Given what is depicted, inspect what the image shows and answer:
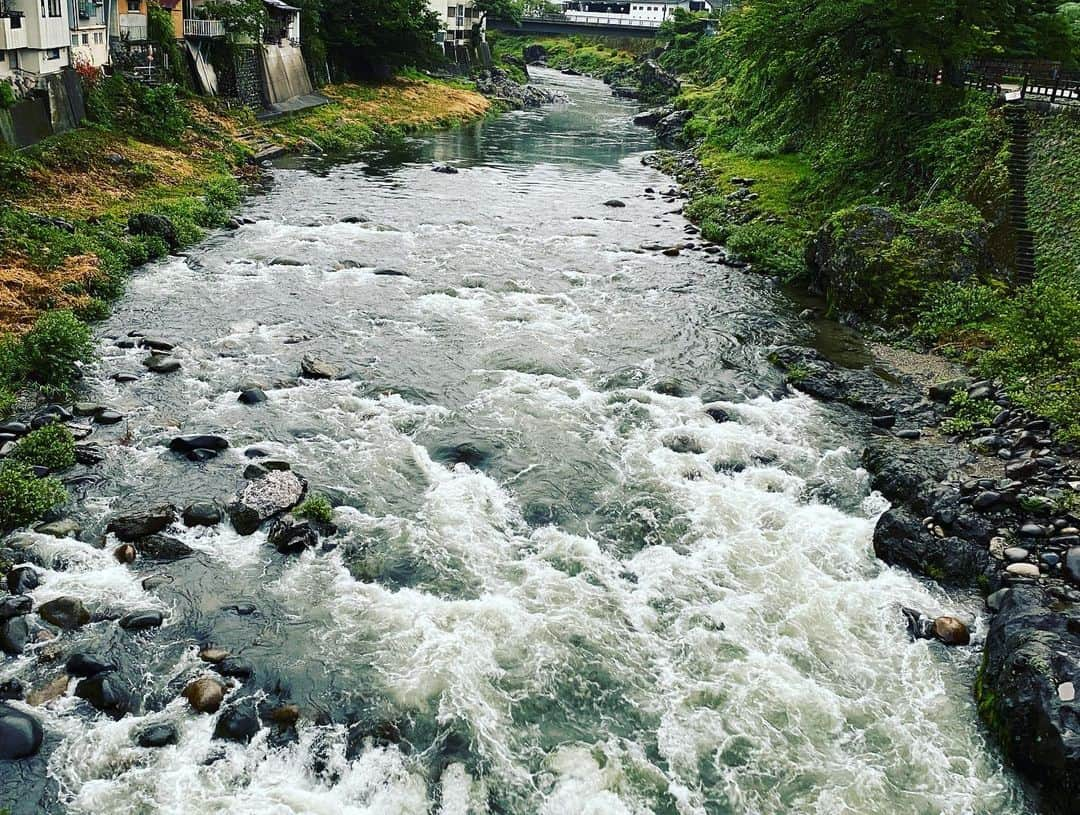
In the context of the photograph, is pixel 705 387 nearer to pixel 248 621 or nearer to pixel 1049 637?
pixel 1049 637

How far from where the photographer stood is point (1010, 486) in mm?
15102

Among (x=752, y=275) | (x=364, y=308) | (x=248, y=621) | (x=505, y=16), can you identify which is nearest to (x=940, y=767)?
(x=248, y=621)

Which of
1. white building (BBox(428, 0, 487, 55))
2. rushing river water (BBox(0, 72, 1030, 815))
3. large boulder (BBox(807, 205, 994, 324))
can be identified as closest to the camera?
rushing river water (BBox(0, 72, 1030, 815))

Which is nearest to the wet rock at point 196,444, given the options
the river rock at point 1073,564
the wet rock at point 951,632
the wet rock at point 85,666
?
the wet rock at point 85,666

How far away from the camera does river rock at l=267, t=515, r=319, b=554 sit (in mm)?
14344

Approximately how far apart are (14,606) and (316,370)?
9.72 m

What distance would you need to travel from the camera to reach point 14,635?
11.8m

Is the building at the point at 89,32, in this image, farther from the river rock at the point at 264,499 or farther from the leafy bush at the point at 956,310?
the leafy bush at the point at 956,310

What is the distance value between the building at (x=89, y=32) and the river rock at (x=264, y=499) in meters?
31.3

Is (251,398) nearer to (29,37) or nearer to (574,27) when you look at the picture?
(29,37)

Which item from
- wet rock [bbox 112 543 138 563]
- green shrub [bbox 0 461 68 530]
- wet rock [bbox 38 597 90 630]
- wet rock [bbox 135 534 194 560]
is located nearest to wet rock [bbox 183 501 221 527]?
wet rock [bbox 135 534 194 560]

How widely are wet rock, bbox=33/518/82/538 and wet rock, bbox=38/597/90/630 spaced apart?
6.17 feet

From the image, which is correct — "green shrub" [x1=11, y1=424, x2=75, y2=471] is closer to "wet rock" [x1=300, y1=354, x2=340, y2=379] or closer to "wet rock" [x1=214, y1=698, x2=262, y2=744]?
"wet rock" [x1=300, y1=354, x2=340, y2=379]

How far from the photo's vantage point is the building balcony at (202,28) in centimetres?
4991
